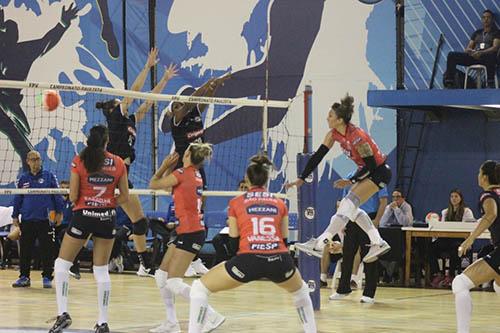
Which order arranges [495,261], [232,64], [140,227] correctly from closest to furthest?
[495,261], [140,227], [232,64]

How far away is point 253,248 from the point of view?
8258 mm

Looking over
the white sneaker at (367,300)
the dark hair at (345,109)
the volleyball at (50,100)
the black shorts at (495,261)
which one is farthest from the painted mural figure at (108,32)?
the black shorts at (495,261)

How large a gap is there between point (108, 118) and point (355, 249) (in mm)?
4333

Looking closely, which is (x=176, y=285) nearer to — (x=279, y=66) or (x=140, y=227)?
(x=140, y=227)

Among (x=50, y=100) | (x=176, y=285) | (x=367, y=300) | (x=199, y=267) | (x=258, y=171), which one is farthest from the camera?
(x=199, y=267)

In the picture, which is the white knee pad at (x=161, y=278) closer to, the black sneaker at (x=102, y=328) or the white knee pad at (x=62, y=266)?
the black sneaker at (x=102, y=328)

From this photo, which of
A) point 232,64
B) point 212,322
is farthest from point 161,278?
point 232,64

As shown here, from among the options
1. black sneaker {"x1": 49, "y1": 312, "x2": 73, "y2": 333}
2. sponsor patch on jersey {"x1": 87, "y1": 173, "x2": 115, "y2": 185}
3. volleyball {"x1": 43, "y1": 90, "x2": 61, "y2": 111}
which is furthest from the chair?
black sneaker {"x1": 49, "y1": 312, "x2": 73, "y2": 333}

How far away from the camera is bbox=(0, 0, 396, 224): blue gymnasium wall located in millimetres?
20828

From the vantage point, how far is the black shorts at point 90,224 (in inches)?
391

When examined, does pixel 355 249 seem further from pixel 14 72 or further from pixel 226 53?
pixel 14 72

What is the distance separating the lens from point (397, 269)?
1858 centimetres

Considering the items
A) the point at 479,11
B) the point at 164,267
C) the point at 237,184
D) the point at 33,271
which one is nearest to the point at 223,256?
the point at 237,184

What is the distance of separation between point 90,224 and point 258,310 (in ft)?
13.8
